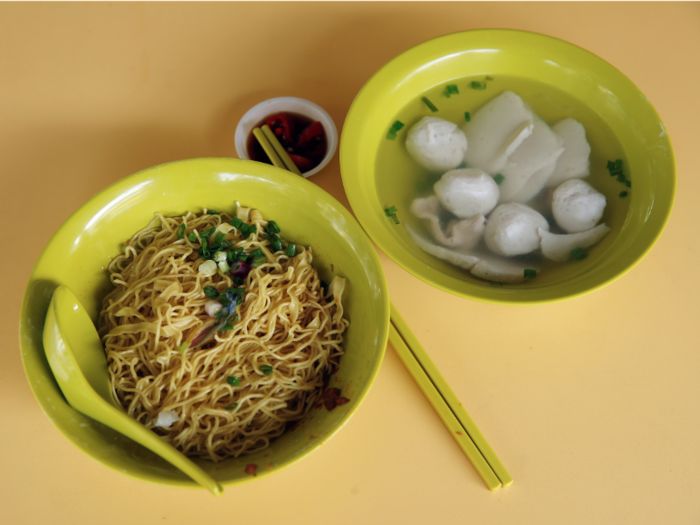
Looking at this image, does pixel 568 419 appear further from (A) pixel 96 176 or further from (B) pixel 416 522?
(A) pixel 96 176

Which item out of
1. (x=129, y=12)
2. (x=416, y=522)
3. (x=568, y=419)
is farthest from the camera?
(x=129, y=12)

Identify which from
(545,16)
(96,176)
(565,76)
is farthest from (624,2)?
(96,176)

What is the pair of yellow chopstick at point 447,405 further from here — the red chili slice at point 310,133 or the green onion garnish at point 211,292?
the red chili slice at point 310,133

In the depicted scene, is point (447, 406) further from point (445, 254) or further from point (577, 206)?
point (577, 206)

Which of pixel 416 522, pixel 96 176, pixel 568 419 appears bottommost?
pixel 416 522

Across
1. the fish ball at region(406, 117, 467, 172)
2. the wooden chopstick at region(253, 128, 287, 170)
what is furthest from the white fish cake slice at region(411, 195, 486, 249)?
the wooden chopstick at region(253, 128, 287, 170)

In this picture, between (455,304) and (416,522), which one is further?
(455,304)

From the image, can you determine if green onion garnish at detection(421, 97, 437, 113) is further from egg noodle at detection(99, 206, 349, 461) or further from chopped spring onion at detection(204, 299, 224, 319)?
chopped spring onion at detection(204, 299, 224, 319)
